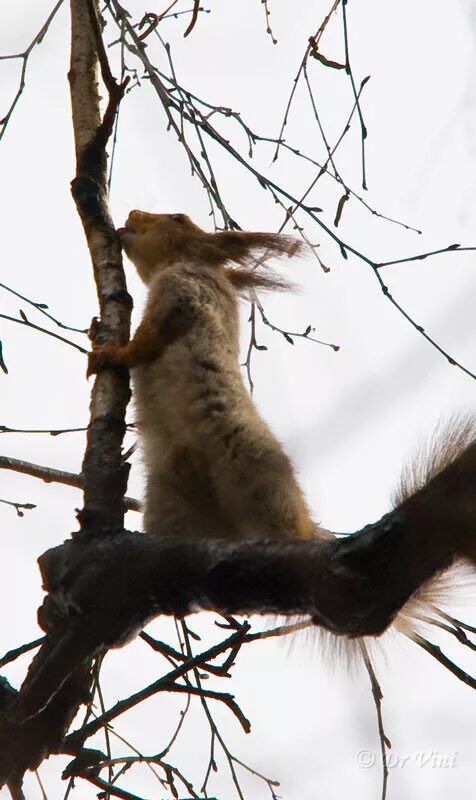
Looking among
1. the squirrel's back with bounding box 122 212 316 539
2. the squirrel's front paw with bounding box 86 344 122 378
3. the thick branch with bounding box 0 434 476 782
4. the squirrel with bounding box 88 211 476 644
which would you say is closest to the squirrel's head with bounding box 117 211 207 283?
the squirrel with bounding box 88 211 476 644

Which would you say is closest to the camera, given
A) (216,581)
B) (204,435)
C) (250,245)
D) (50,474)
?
(216,581)

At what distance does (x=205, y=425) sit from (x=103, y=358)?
0.47m

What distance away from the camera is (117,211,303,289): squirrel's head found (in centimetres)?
465

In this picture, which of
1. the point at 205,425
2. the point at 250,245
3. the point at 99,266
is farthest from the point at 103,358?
the point at 250,245

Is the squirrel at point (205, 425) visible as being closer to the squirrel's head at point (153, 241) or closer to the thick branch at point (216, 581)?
the squirrel's head at point (153, 241)

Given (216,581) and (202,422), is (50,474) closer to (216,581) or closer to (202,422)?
(202,422)

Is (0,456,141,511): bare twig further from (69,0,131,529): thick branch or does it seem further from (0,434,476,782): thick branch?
(0,434,476,782): thick branch

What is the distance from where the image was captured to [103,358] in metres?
3.48

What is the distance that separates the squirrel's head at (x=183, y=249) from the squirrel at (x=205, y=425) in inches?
3.4

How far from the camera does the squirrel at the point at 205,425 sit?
319 centimetres

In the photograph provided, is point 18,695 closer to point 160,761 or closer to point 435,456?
point 160,761

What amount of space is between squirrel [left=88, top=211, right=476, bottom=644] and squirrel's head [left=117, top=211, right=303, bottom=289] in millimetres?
86

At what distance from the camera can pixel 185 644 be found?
3650mm

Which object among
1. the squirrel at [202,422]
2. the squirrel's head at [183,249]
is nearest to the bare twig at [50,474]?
the squirrel at [202,422]
